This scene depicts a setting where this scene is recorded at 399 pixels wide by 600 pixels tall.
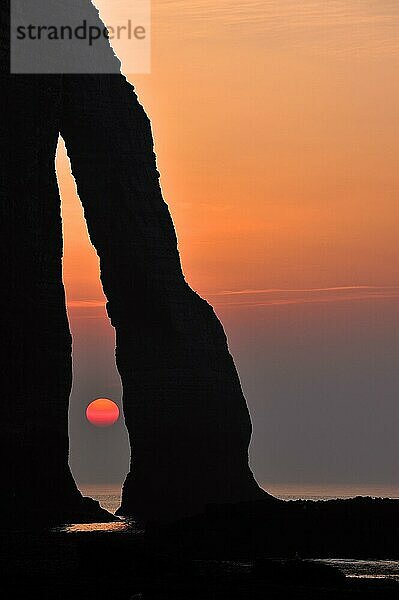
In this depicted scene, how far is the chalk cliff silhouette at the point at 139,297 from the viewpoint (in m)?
71.9

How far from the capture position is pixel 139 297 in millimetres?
78125

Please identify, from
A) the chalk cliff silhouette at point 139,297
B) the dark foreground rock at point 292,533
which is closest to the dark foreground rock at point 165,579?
the dark foreground rock at point 292,533

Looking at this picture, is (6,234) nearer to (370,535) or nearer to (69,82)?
(69,82)

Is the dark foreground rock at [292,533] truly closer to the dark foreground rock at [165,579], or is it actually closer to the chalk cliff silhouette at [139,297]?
the dark foreground rock at [165,579]

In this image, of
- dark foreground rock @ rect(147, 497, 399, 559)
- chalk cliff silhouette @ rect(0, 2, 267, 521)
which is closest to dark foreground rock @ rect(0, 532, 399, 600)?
dark foreground rock @ rect(147, 497, 399, 559)

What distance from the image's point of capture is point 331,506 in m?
54.7

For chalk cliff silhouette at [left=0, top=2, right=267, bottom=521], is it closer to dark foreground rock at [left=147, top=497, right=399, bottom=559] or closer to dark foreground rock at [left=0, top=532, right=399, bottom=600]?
dark foreground rock at [left=147, top=497, right=399, bottom=559]

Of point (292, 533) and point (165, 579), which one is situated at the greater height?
point (292, 533)

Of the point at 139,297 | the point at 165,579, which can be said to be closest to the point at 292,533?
the point at 165,579

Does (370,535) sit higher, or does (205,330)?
(205,330)

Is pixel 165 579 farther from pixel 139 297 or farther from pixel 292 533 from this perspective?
pixel 139 297

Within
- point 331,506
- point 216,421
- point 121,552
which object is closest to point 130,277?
point 216,421

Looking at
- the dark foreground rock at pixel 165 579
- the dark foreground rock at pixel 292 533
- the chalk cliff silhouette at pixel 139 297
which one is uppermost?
the chalk cliff silhouette at pixel 139 297

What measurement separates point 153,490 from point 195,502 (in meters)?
2.40
